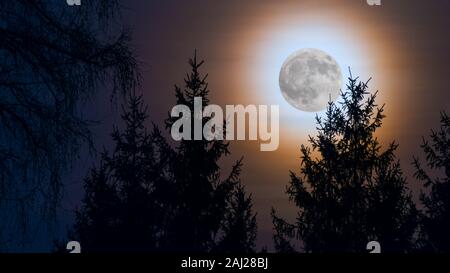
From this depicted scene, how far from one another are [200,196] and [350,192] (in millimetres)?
5455

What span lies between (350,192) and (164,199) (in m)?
6.90

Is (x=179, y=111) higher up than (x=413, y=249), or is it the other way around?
(x=179, y=111)

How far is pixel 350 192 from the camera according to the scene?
26656mm

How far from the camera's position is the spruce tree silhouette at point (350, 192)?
2666 centimetres

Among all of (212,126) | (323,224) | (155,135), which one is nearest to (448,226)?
(323,224)

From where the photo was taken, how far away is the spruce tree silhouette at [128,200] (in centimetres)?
2911

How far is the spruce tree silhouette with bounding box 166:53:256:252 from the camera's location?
26.1 meters

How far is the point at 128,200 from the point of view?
29.6 metres

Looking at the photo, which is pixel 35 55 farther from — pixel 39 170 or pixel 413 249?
pixel 413 249

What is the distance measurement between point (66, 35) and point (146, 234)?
21.6 m

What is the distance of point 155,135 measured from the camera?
2892 centimetres

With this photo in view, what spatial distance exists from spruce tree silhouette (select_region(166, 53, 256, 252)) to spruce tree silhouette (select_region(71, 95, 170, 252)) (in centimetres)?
127

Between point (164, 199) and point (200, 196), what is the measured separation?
202 centimetres

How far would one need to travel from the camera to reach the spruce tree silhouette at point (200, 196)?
2612cm
